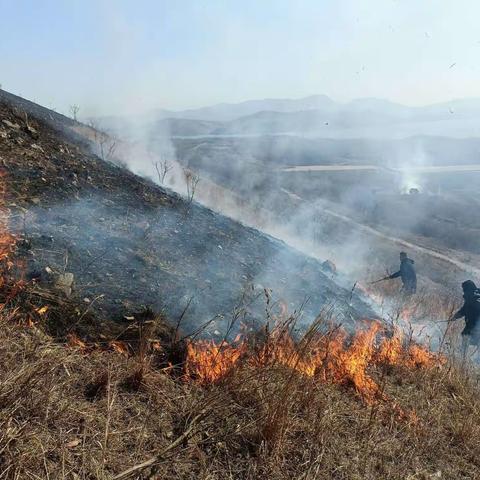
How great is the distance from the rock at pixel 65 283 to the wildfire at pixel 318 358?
1061 millimetres

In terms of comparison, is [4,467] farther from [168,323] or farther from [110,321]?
[168,323]

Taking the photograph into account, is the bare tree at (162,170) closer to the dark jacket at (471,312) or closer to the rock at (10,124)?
the rock at (10,124)

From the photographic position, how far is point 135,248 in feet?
15.7

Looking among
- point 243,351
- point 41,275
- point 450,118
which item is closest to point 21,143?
point 41,275

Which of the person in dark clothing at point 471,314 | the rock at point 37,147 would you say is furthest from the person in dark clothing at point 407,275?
the rock at point 37,147

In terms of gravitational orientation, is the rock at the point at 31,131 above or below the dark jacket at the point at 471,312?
above

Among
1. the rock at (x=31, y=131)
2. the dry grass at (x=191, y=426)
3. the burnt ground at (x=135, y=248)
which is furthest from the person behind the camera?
the rock at (x=31, y=131)

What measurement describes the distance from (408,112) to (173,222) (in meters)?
85.7

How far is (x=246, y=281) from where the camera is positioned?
17.3ft

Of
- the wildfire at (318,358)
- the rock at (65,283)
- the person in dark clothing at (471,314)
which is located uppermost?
the rock at (65,283)

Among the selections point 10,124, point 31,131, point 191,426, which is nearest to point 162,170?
point 31,131

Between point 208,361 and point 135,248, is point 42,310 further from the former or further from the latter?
point 135,248

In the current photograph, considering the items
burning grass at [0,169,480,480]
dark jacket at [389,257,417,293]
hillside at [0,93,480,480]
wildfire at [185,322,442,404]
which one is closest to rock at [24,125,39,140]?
hillside at [0,93,480,480]

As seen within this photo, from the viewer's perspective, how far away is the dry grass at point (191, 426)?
6.82 feet
